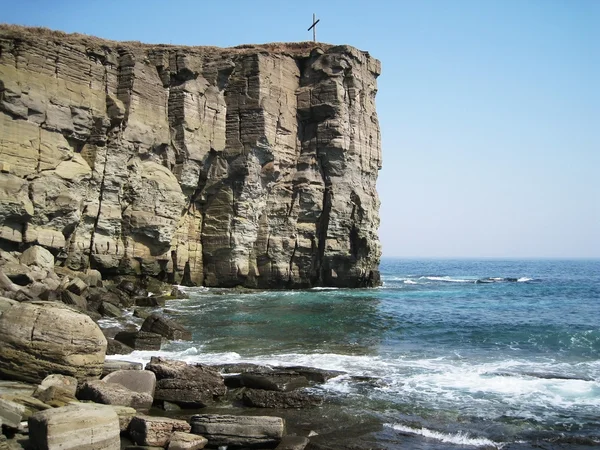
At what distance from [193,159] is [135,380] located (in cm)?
2904

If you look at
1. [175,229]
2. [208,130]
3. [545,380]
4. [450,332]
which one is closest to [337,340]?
[450,332]

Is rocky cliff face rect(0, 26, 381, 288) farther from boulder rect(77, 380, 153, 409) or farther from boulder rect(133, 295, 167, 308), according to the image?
boulder rect(77, 380, 153, 409)

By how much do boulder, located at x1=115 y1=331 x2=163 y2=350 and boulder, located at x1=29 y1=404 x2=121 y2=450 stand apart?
361 inches

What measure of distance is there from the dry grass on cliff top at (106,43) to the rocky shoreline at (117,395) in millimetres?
22851

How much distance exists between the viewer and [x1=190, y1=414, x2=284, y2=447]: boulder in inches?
399

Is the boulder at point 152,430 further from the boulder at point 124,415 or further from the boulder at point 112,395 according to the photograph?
the boulder at point 112,395

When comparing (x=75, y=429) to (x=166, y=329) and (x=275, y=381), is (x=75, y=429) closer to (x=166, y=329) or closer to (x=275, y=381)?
(x=275, y=381)

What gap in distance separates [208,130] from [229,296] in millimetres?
12889

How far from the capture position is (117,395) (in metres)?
11.5

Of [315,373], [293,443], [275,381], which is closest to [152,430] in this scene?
[293,443]

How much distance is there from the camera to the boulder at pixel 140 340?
18297 mm

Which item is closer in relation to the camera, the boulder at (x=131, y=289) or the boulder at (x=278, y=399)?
the boulder at (x=278, y=399)

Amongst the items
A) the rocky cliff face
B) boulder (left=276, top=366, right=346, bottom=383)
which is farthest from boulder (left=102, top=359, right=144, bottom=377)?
the rocky cliff face

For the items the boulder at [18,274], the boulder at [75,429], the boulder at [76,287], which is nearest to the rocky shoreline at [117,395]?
the boulder at [75,429]
